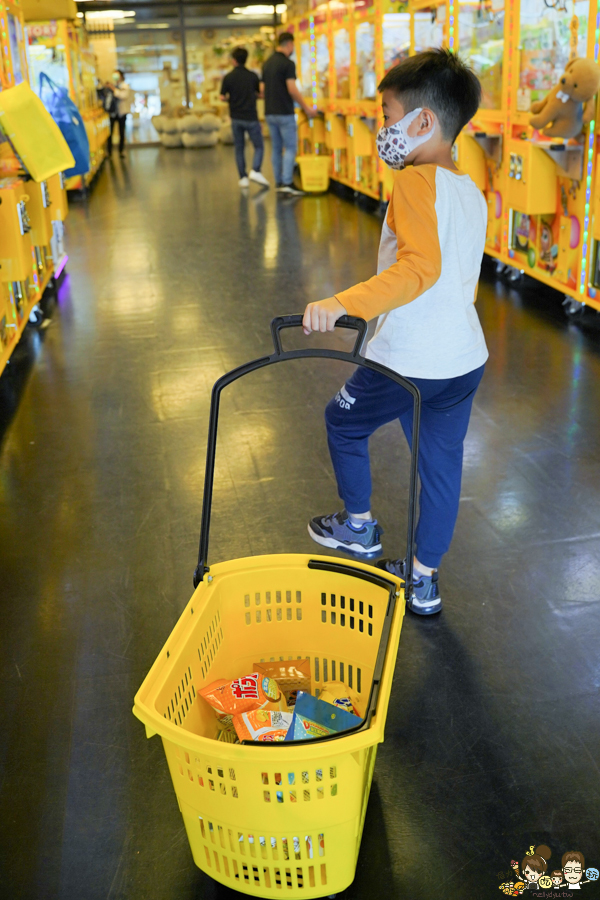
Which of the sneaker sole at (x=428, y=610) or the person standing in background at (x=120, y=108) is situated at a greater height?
the person standing in background at (x=120, y=108)

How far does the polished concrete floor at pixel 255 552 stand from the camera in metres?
1.48

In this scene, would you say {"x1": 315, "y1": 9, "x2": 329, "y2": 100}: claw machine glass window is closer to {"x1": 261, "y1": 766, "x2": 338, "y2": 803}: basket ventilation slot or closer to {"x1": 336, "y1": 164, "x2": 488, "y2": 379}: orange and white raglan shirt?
{"x1": 336, "y1": 164, "x2": 488, "y2": 379}: orange and white raglan shirt

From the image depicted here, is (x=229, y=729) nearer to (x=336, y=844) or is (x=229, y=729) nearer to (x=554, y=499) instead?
(x=336, y=844)

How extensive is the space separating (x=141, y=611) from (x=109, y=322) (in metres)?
3.12

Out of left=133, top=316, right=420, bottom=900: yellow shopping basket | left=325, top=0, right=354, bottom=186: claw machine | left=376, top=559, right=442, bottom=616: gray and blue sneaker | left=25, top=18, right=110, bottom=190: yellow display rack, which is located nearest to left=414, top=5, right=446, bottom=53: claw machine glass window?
left=325, top=0, right=354, bottom=186: claw machine

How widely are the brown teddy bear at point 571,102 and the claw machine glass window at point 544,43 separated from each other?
213mm

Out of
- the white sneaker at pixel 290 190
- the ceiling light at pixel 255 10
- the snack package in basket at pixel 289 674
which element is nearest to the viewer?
the snack package in basket at pixel 289 674

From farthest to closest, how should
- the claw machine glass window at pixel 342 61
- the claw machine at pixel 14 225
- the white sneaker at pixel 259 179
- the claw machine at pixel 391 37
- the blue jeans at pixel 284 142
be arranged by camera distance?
the white sneaker at pixel 259 179 → the blue jeans at pixel 284 142 → the claw machine glass window at pixel 342 61 → the claw machine at pixel 391 37 → the claw machine at pixel 14 225

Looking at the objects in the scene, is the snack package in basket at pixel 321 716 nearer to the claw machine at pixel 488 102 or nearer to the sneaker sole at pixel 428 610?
the sneaker sole at pixel 428 610

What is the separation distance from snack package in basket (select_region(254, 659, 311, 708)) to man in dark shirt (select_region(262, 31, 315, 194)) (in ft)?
27.8

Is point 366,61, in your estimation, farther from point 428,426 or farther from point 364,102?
point 428,426

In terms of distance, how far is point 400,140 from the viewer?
1729 mm

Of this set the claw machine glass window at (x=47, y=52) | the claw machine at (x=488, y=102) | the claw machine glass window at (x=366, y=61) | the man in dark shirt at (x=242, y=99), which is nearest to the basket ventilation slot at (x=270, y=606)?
the claw machine at (x=488, y=102)

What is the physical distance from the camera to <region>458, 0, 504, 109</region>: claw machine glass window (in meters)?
5.20
